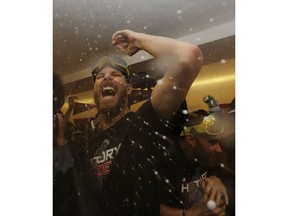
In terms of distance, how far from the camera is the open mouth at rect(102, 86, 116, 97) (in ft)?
5.46

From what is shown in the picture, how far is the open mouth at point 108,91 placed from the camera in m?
1.66

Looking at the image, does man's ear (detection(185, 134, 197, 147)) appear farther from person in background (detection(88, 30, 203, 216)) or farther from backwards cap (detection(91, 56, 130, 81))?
backwards cap (detection(91, 56, 130, 81))

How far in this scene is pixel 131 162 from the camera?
64.4 inches

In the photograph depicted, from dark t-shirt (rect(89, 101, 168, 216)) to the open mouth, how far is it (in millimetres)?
122

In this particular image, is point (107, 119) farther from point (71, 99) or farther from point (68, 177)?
point (68, 177)

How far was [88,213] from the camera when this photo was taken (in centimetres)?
169

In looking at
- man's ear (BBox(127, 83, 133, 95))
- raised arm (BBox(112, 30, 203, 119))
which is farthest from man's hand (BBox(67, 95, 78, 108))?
raised arm (BBox(112, 30, 203, 119))

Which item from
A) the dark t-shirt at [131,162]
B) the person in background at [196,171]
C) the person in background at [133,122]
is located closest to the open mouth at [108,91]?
the person in background at [133,122]

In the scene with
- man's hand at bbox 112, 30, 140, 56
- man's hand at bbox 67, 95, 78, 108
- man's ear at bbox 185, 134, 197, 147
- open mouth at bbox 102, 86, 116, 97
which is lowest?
man's ear at bbox 185, 134, 197, 147

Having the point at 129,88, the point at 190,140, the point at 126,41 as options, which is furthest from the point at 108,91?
the point at 190,140

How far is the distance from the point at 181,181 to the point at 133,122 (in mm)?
330
